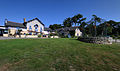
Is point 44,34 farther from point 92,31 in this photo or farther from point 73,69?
point 73,69

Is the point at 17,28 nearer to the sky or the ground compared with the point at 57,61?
nearer to the sky

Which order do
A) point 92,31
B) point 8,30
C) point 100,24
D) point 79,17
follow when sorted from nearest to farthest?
point 100,24
point 92,31
point 8,30
point 79,17

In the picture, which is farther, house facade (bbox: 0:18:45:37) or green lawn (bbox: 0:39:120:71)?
house facade (bbox: 0:18:45:37)

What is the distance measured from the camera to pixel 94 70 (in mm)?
2709

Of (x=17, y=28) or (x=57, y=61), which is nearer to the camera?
(x=57, y=61)

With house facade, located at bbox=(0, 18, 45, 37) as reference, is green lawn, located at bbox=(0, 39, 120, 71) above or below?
below

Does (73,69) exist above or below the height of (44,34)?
below

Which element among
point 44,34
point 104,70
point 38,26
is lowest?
point 104,70

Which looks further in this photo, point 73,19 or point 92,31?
point 73,19

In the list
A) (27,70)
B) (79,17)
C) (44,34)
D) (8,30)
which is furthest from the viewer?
(79,17)

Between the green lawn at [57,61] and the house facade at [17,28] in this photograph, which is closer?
the green lawn at [57,61]

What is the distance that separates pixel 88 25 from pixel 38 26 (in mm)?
23129

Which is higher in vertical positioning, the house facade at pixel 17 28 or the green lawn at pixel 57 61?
the house facade at pixel 17 28

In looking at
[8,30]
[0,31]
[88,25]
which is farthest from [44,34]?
[88,25]
